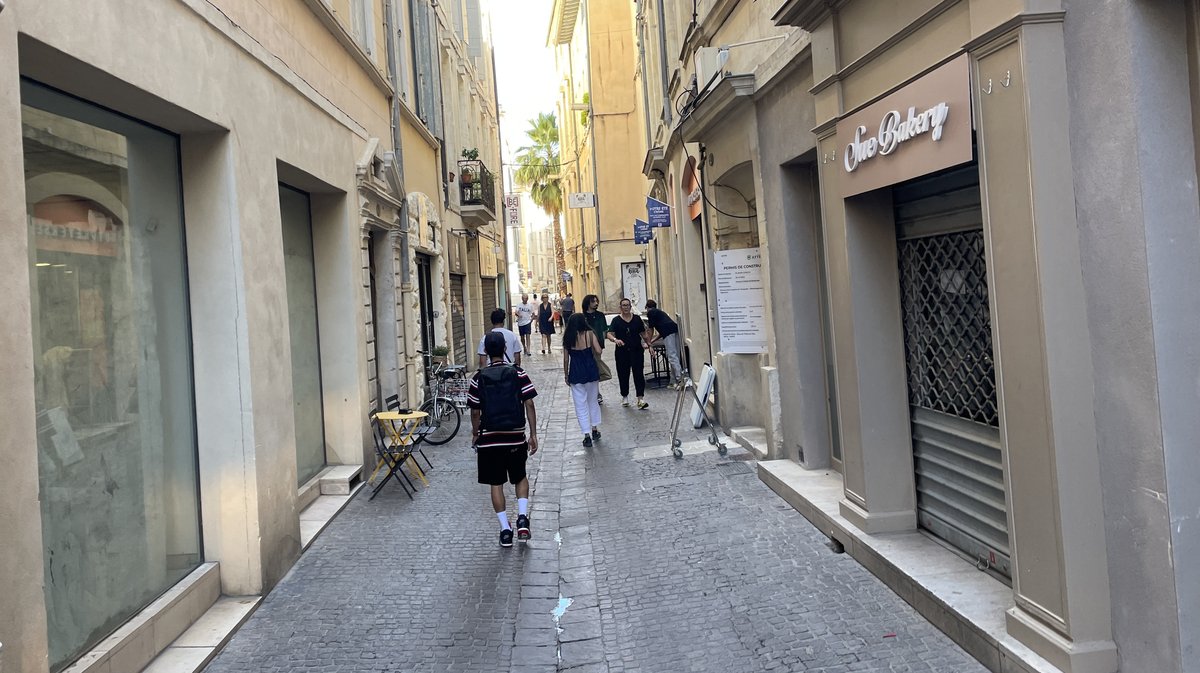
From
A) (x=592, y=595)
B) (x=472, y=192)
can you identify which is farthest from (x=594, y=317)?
(x=592, y=595)

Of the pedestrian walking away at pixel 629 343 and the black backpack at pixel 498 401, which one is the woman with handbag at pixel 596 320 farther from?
the black backpack at pixel 498 401

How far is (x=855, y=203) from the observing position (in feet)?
19.9

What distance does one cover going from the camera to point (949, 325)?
5480 millimetres

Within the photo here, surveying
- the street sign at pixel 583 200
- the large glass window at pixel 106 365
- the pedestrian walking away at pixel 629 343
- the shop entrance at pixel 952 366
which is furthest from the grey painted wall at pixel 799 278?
the street sign at pixel 583 200

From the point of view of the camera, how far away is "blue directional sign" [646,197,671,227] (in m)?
16.3

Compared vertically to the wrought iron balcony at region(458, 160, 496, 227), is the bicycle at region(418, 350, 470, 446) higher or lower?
lower

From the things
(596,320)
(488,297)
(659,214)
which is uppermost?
(659,214)

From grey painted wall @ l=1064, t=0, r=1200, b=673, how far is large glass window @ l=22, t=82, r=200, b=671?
4801mm

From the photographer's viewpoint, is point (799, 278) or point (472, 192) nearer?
point (799, 278)

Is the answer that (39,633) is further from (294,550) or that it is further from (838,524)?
(838,524)

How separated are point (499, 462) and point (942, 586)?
3.58 metres

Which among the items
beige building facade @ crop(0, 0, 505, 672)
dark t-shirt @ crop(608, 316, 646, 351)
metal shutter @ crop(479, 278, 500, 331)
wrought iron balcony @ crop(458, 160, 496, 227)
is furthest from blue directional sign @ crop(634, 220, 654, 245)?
beige building facade @ crop(0, 0, 505, 672)

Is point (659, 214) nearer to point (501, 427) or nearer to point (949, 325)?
point (501, 427)

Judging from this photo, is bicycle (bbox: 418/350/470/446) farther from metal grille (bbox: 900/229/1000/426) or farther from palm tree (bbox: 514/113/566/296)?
palm tree (bbox: 514/113/566/296)
